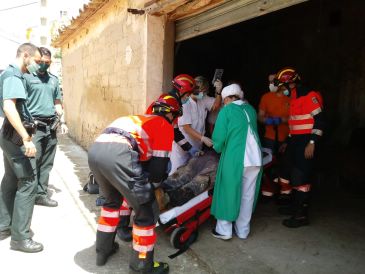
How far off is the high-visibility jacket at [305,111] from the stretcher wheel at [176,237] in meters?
1.80

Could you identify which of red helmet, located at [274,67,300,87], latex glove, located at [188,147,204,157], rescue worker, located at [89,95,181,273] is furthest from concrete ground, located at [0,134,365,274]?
red helmet, located at [274,67,300,87]

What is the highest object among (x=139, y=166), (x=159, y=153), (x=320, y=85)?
(x=320, y=85)

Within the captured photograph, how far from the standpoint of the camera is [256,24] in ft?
26.8

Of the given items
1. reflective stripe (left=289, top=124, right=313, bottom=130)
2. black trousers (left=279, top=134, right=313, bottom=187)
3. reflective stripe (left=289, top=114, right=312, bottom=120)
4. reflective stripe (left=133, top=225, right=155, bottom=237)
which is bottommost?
reflective stripe (left=133, top=225, right=155, bottom=237)

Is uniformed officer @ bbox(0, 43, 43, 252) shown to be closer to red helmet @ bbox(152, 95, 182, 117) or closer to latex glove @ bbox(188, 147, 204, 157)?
red helmet @ bbox(152, 95, 182, 117)

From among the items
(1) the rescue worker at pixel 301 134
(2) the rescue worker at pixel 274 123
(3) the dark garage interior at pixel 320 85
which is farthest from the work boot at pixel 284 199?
(1) the rescue worker at pixel 301 134

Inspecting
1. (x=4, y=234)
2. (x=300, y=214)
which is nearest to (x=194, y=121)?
(x=300, y=214)

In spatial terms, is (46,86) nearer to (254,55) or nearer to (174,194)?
(174,194)

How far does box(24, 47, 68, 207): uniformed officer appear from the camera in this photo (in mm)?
4418

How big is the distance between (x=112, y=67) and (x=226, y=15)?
327 centimetres

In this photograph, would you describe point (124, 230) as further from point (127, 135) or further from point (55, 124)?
point (55, 124)

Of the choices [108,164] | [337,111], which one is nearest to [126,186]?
[108,164]

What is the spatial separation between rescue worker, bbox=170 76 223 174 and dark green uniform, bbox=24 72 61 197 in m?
1.65

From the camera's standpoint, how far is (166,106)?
310 centimetres
